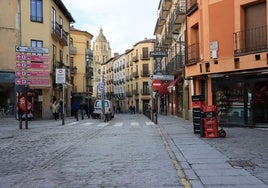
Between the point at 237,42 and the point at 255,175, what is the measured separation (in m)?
13.2

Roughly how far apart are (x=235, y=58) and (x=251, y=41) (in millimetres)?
1056

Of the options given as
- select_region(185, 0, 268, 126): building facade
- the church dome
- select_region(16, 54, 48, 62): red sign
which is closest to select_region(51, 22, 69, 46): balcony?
select_region(16, 54, 48, 62): red sign

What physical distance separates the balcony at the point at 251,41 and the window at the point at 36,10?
69.1 ft

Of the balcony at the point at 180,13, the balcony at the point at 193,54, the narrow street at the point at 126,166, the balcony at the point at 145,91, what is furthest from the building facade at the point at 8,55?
the balcony at the point at 145,91

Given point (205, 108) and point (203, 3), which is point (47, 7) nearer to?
point (203, 3)

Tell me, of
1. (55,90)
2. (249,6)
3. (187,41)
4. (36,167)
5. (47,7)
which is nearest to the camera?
(36,167)

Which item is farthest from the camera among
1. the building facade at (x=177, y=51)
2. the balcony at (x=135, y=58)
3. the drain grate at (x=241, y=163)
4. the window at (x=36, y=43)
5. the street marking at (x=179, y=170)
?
the balcony at (x=135, y=58)

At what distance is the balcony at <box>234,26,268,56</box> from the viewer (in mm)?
19188

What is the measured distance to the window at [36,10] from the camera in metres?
36.5

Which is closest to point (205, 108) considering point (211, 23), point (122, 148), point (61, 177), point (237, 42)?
point (122, 148)

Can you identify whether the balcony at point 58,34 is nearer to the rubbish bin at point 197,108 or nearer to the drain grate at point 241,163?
the rubbish bin at point 197,108

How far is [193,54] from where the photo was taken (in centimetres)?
2538

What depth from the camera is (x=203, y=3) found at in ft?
75.0

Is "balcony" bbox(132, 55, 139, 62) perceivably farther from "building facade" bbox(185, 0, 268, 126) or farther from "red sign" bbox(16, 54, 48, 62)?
"building facade" bbox(185, 0, 268, 126)
